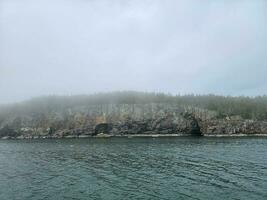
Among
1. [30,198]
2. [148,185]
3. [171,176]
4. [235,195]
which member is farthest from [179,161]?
[30,198]

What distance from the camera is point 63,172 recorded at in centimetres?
8344

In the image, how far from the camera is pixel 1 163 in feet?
340

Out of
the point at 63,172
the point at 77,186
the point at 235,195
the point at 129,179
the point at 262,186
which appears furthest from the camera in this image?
the point at 63,172

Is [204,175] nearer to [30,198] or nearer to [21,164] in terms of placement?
[30,198]

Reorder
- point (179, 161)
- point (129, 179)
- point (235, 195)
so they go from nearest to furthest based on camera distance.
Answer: point (235, 195)
point (129, 179)
point (179, 161)

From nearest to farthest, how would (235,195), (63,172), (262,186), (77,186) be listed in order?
(235,195) < (262,186) < (77,186) < (63,172)

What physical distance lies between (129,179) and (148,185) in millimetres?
7169

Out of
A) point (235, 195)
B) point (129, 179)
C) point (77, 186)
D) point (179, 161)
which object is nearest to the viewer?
point (235, 195)

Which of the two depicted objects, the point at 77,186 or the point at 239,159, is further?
the point at 239,159

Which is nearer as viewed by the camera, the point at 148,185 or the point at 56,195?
the point at 56,195

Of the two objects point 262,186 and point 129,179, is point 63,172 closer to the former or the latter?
point 129,179

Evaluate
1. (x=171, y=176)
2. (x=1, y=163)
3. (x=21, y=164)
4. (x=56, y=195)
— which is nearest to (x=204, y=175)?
(x=171, y=176)

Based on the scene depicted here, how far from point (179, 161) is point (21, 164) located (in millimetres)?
38515

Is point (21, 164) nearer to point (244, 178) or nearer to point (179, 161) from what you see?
point (179, 161)
